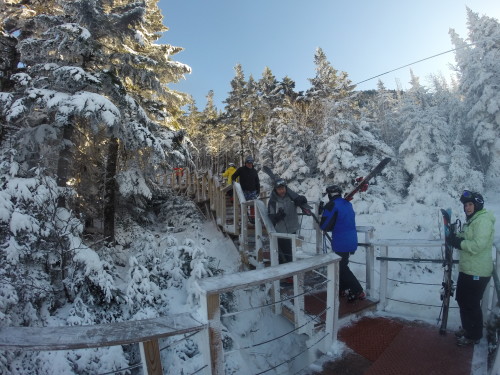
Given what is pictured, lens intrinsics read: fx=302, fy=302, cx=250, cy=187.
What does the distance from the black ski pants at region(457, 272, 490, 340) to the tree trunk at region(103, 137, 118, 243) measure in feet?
30.0

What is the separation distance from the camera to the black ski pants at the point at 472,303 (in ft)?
10.6

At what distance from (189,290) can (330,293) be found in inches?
147

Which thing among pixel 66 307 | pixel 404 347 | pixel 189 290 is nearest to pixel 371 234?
pixel 404 347

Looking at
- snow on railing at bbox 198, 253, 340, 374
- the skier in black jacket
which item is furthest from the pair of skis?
the skier in black jacket

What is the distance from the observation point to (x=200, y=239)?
1026 centimetres

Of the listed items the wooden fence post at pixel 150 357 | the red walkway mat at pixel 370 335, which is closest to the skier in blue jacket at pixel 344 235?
the red walkway mat at pixel 370 335

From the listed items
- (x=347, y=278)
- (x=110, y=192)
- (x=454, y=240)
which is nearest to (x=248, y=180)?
(x=347, y=278)

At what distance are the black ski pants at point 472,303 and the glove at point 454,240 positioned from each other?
1.15ft

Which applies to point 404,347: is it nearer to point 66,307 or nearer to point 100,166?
point 66,307

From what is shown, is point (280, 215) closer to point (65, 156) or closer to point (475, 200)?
point (475, 200)

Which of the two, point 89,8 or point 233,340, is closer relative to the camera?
point 233,340

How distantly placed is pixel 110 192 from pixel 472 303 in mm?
9638

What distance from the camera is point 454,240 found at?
3398 mm

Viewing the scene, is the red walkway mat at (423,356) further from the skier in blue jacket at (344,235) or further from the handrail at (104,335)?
the handrail at (104,335)
